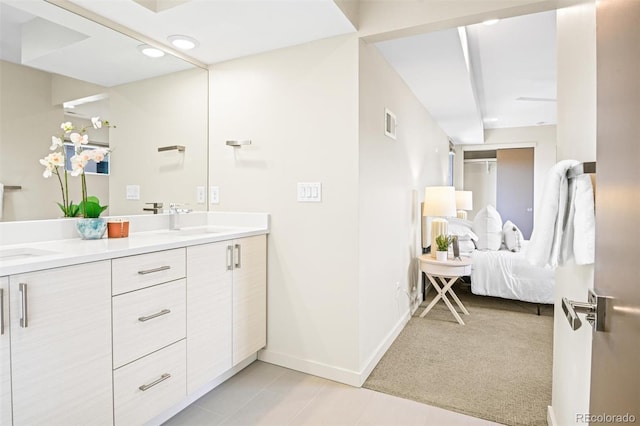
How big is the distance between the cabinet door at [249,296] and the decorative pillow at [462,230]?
7.97ft

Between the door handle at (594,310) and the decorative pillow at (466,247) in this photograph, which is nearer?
the door handle at (594,310)

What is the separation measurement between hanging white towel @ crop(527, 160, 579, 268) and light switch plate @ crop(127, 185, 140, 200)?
219cm

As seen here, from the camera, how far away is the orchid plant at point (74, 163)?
1819 mm

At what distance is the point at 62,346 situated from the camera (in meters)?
1.31

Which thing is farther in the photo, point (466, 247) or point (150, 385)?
point (466, 247)

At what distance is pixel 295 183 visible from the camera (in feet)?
7.73

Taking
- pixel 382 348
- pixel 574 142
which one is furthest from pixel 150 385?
pixel 574 142

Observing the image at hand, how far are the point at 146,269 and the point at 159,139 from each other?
1205mm

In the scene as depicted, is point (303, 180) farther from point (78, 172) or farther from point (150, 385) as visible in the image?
point (150, 385)

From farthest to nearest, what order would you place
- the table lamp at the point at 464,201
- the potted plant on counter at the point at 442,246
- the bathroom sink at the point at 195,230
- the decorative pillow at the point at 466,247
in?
the table lamp at the point at 464,201 < the decorative pillow at the point at 466,247 < the potted plant on counter at the point at 442,246 < the bathroom sink at the point at 195,230

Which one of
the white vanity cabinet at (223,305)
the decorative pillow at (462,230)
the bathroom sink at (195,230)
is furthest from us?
the decorative pillow at (462,230)

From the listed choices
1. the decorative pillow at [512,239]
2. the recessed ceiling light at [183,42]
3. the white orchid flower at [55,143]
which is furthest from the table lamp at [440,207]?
the white orchid flower at [55,143]

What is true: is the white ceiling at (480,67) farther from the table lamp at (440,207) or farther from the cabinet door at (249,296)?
the cabinet door at (249,296)

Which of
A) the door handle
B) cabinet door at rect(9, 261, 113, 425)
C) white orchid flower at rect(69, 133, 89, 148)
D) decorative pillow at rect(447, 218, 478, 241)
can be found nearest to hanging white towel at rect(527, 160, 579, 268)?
the door handle
